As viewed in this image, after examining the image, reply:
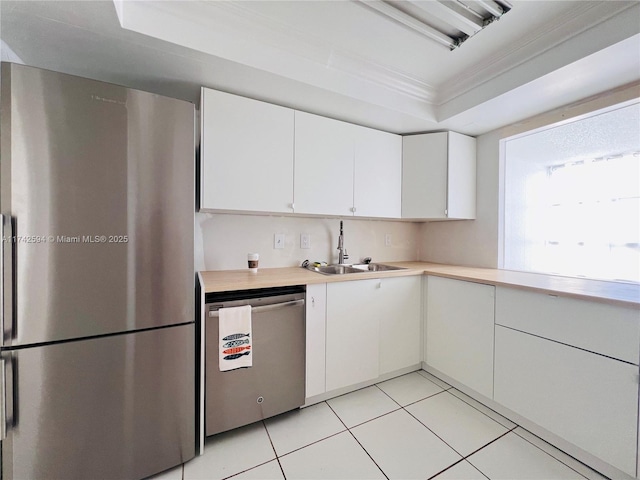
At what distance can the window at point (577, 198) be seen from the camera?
6.02 feet

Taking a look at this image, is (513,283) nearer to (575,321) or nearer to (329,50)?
(575,321)

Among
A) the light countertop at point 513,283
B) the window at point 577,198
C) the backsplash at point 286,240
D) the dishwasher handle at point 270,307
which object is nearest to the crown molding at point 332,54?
the window at point 577,198

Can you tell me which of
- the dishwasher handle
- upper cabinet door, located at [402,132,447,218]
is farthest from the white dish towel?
upper cabinet door, located at [402,132,447,218]

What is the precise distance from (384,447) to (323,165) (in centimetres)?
180

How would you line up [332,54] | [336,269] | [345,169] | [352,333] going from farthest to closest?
[336,269], [345,169], [352,333], [332,54]

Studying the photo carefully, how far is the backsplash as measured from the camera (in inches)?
74.4

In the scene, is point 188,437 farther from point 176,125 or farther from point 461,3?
point 461,3

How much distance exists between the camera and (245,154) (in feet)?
5.38

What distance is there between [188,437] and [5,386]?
744mm

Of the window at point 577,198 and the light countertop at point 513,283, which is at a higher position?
the window at point 577,198

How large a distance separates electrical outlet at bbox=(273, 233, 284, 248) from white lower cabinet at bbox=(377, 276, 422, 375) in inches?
34.7

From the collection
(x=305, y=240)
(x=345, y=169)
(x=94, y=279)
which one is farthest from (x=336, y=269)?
(x=94, y=279)

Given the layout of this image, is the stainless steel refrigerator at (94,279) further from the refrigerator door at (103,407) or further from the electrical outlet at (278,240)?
the electrical outlet at (278,240)

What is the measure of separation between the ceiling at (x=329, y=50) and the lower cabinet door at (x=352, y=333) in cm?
132
